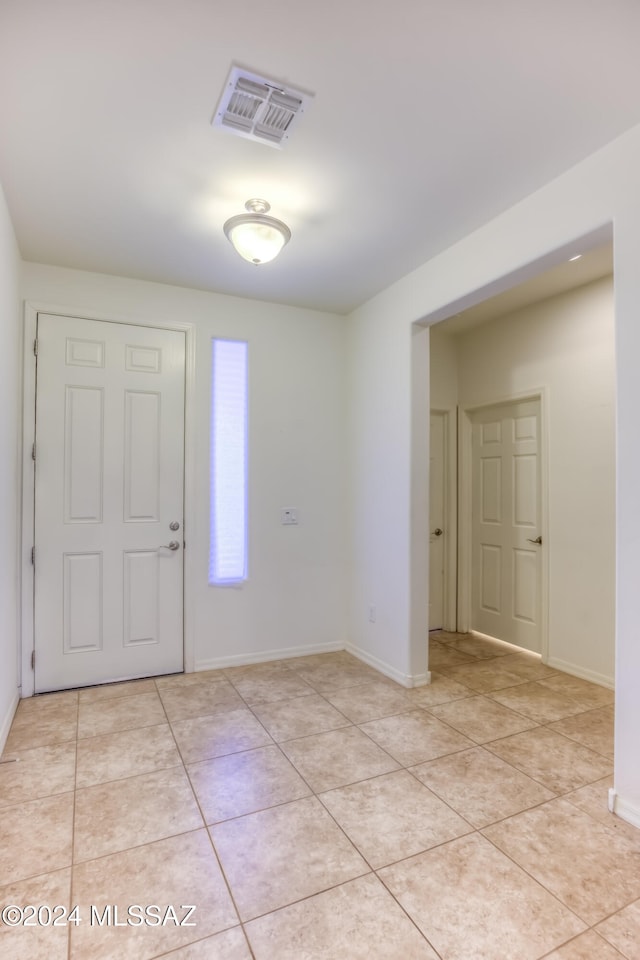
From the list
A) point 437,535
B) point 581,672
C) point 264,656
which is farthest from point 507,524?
point 264,656

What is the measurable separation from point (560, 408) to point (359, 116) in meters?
2.53

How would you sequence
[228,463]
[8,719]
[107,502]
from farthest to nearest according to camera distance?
1. [228,463]
2. [107,502]
3. [8,719]

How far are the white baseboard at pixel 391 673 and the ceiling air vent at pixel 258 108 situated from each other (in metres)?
3.00

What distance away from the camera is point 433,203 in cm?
238

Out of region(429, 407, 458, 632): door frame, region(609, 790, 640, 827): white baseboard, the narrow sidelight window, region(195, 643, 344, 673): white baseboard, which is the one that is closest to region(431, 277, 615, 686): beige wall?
region(429, 407, 458, 632): door frame

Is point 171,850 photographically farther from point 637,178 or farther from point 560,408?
point 560,408

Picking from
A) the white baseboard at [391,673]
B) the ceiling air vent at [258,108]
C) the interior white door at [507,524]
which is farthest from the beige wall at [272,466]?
the ceiling air vent at [258,108]

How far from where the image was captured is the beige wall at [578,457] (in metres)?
3.25

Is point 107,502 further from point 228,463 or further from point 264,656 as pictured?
point 264,656

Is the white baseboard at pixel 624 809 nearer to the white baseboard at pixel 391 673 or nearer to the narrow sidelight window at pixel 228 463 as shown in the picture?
the white baseboard at pixel 391 673

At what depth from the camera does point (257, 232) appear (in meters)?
2.39

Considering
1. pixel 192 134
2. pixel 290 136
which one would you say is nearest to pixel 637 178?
pixel 290 136

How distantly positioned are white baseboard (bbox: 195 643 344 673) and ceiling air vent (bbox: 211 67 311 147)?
3.10m

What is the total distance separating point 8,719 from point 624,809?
2876 mm
